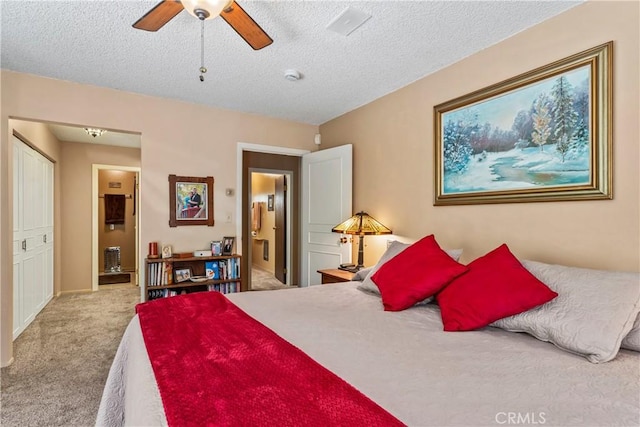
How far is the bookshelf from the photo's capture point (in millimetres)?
3467

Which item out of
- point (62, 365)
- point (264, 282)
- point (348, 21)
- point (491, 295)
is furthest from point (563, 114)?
point (264, 282)

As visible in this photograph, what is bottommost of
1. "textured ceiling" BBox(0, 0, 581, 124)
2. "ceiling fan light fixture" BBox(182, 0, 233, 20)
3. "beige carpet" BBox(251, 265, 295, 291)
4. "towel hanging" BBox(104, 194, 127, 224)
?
"beige carpet" BBox(251, 265, 295, 291)

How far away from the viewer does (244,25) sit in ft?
5.82

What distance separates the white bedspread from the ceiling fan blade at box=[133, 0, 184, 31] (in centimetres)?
161

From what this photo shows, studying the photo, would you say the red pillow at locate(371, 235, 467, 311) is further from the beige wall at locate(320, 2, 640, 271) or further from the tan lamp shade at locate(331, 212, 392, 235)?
the tan lamp shade at locate(331, 212, 392, 235)

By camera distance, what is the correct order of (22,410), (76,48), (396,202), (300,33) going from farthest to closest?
1. (396,202)
2. (76,48)
3. (300,33)
4. (22,410)

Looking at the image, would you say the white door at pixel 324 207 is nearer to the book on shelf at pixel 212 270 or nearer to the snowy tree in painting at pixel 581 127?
the book on shelf at pixel 212 270

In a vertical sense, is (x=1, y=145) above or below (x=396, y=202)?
above

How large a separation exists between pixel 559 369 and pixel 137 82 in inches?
150

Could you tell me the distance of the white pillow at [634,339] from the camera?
138 centimetres

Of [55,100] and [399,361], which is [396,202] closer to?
[399,361]

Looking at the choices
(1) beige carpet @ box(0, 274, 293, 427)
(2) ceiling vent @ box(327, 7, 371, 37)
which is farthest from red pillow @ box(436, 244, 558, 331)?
(1) beige carpet @ box(0, 274, 293, 427)

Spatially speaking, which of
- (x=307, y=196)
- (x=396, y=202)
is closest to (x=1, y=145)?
(x=307, y=196)

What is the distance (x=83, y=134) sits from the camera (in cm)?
489
